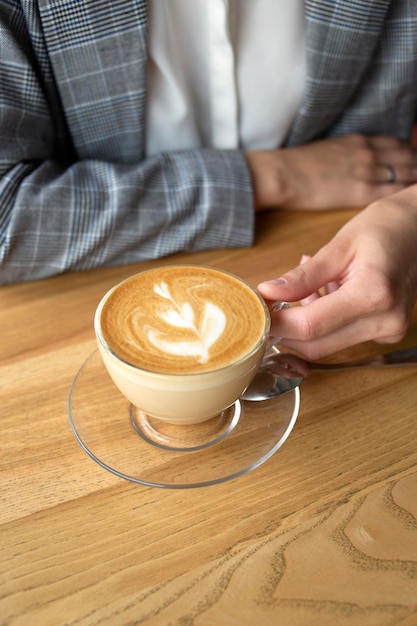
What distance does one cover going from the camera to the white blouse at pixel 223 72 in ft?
2.97

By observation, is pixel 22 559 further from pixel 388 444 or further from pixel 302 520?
pixel 388 444

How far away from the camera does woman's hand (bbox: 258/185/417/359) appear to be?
657 mm

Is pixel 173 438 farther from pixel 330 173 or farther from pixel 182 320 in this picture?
pixel 330 173

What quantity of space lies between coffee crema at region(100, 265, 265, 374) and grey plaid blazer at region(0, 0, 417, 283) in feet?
0.81

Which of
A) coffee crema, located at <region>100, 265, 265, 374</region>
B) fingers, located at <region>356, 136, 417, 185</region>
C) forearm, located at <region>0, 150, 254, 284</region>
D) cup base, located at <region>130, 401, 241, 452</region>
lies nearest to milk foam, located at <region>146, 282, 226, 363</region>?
coffee crema, located at <region>100, 265, 265, 374</region>

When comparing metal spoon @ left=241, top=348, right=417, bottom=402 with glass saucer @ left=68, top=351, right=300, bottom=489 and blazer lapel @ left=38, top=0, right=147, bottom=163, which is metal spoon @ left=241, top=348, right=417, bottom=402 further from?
blazer lapel @ left=38, top=0, right=147, bottom=163

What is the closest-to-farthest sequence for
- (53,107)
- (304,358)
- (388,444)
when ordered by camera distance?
(388,444) < (304,358) < (53,107)

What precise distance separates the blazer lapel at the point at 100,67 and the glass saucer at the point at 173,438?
450 mm

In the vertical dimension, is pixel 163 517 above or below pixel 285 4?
below

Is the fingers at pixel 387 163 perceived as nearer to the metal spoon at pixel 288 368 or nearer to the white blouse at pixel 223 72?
the white blouse at pixel 223 72

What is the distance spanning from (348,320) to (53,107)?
22.5 inches

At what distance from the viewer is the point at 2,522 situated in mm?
545

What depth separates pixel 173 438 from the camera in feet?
2.06

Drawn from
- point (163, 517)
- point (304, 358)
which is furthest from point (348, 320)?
point (163, 517)
